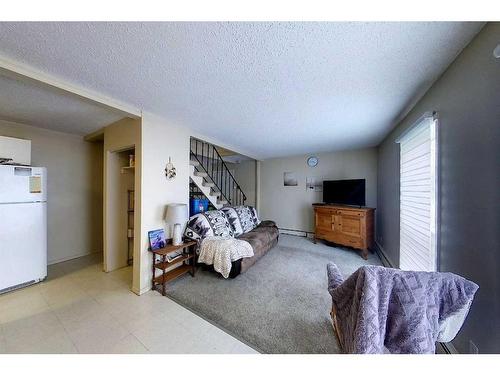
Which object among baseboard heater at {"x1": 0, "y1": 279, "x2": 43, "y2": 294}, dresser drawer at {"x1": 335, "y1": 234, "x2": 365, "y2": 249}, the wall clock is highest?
the wall clock

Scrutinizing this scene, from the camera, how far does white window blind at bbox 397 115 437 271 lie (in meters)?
1.59

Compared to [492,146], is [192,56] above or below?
above

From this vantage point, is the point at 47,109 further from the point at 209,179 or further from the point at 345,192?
the point at 345,192

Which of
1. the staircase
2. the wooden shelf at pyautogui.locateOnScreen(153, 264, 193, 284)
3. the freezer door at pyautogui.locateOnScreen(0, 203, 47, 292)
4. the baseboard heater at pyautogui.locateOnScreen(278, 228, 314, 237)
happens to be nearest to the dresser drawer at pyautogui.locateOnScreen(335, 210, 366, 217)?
the baseboard heater at pyautogui.locateOnScreen(278, 228, 314, 237)

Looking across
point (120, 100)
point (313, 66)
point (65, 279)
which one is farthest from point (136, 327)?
point (313, 66)

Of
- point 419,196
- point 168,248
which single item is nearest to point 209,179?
point 168,248

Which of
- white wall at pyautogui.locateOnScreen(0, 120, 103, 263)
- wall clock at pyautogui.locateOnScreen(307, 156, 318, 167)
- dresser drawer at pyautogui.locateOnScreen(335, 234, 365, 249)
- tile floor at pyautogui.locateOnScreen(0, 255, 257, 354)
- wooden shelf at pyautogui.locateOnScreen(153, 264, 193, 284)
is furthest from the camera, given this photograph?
wall clock at pyautogui.locateOnScreen(307, 156, 318, 167)

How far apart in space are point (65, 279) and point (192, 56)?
11.3 feet

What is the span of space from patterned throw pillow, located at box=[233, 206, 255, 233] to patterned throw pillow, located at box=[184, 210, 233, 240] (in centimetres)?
53

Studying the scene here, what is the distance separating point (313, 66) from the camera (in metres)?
1.37

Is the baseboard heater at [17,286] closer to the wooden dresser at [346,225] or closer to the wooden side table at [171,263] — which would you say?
the wooden side table at [171,263]

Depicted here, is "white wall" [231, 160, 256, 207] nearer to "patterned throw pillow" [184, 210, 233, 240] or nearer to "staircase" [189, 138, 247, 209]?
"staircase" [189, 138, 247, 209]

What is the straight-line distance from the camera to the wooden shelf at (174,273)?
2277 mm
